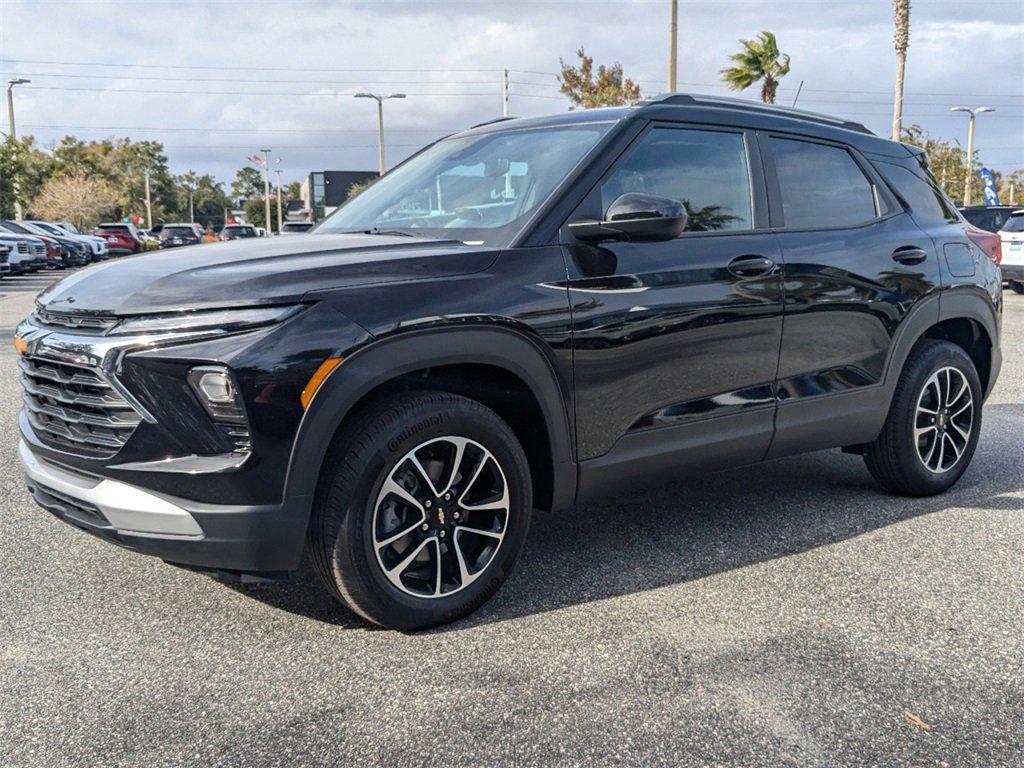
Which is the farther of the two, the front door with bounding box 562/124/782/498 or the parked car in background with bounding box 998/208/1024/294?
the parked car in background with bounding box 998/208/1024/294

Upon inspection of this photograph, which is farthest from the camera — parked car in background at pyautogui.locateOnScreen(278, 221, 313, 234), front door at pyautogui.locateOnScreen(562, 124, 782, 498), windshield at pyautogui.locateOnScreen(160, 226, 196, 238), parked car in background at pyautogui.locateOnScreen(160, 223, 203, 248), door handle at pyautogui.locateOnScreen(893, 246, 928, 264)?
windshield at pyautogui.locateOnScreen(160, 226, 196, 238)

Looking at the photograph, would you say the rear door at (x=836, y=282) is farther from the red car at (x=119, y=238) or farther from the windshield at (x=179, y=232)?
the windshield at (x=179, y=232)

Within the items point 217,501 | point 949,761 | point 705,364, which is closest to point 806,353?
point 705,364

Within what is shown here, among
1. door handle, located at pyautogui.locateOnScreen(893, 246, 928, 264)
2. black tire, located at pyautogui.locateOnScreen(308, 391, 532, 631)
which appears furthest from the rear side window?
black tire, located at pyautogui.locateOnScreen(308, 391, 532, 631)

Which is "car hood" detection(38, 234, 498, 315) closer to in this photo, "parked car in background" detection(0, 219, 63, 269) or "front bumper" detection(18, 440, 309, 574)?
"front bumper" detection(18, 440, 309, 574)

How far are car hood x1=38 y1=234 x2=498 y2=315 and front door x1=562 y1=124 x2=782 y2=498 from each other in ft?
1.79

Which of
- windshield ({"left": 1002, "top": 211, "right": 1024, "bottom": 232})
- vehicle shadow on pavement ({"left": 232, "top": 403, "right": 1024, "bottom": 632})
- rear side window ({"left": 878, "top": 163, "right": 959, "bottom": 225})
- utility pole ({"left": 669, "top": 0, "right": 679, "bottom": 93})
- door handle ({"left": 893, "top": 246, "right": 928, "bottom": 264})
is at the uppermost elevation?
utility pole ({"left": 669, "top": 0, "right": 679, "bottom": 93})

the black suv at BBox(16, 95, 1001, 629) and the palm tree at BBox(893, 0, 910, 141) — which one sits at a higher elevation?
the palm tree at BBox(893, 0, 910, 141)

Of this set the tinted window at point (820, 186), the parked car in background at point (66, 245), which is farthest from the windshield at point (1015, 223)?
the parked car in background at point (66, 245)

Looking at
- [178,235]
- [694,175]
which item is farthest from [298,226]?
[178,235]

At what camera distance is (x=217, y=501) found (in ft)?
9.96

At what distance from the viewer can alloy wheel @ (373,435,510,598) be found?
3346mm

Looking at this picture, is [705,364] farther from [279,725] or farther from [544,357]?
[279,725]

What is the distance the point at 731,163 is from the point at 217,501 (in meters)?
2.66
